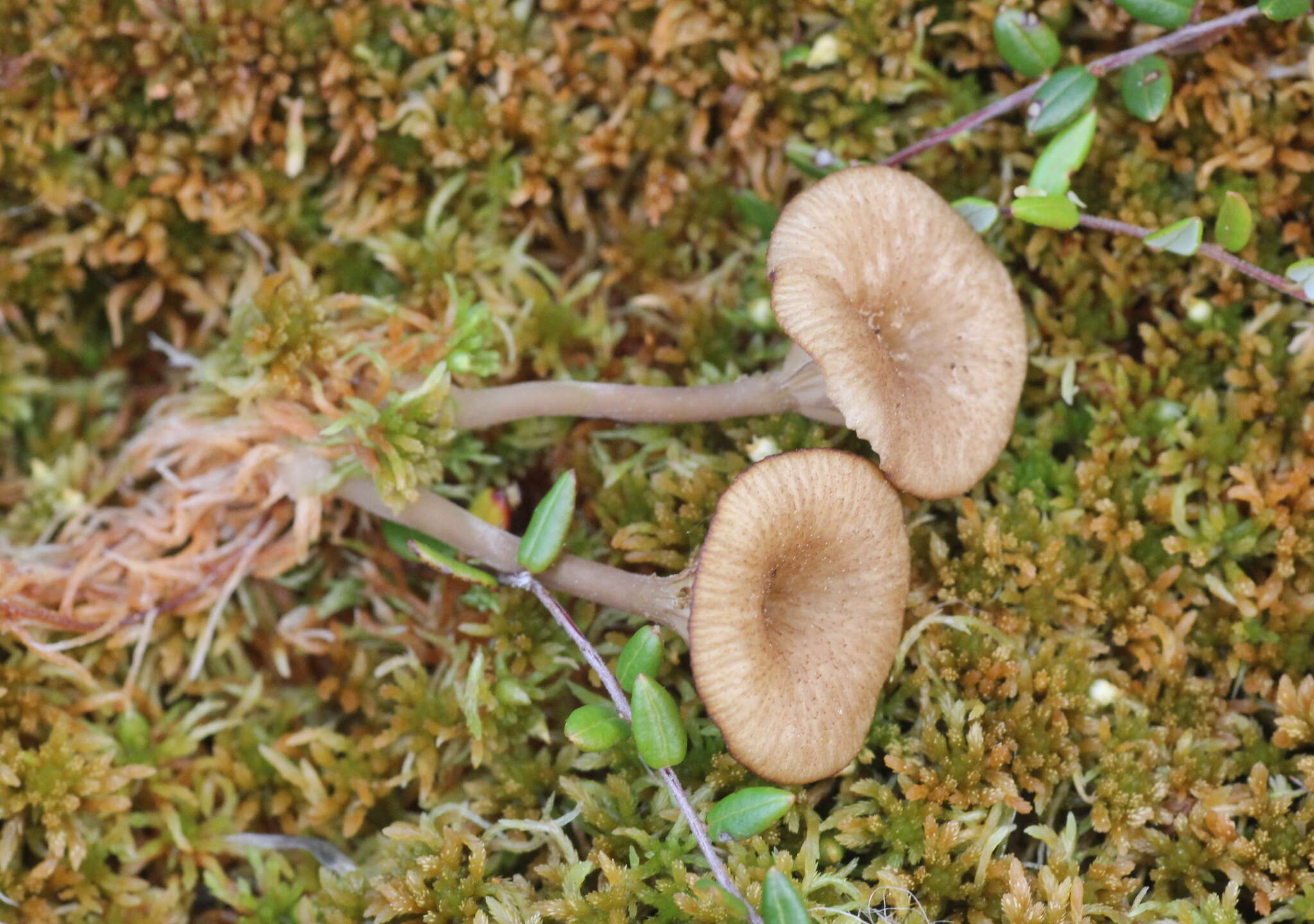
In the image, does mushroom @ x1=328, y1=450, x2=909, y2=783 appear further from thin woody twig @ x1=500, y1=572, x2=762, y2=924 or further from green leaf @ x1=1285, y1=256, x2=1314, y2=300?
green leaf @ x1=1285, y1=256, x2=1314, y2=300

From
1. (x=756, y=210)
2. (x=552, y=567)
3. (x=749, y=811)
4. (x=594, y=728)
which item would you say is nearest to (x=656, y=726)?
(x=594, y=728)

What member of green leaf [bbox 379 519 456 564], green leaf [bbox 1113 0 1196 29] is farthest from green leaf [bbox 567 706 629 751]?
green leaf [bbox 1113 0 1196 29]

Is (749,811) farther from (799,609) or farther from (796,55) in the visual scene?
(796,55)

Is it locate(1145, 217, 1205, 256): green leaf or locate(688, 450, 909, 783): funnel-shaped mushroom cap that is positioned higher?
locate(1145, 217, 1205, 256): green leaf

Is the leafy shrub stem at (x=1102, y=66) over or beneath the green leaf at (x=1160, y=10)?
beneath

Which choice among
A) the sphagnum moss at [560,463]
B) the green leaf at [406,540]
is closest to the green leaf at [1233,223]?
the sphagnum moss at [560,463]

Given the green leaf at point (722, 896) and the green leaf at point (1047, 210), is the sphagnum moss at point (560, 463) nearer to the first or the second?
the green leaf at point (722, 896)

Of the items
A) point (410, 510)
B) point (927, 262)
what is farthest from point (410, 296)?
point (927, 262)
